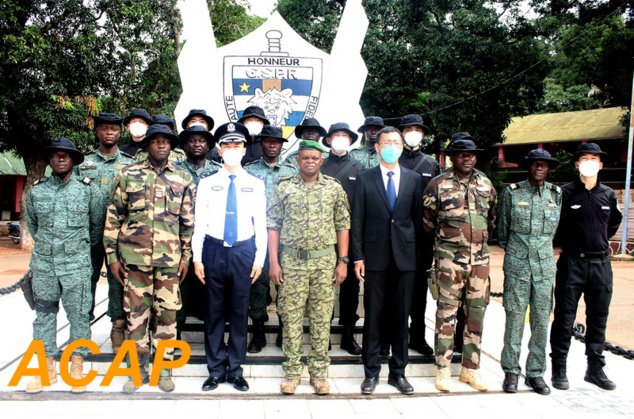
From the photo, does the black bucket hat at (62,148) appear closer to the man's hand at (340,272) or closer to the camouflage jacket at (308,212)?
the camouflage jacket at (308,212)

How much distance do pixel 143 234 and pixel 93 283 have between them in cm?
117

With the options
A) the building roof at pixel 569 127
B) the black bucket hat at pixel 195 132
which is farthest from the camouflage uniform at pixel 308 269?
the building roof at pixel 569 127

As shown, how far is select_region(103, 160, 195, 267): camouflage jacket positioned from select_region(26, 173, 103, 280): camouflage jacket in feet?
0.95

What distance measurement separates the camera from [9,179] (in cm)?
2328

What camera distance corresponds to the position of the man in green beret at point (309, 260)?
12.6ft

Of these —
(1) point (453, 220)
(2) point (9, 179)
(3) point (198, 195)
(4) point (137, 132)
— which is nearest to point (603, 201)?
(1) point (453, 220)

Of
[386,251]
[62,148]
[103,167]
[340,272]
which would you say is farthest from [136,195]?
[386,251]

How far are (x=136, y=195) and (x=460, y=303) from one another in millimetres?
2712

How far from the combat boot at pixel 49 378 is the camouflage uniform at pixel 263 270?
1.62m

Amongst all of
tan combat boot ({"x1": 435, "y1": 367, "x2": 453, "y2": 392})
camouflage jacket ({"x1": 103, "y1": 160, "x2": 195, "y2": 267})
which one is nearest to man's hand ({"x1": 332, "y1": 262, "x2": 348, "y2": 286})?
tan combat boot ({"x1": 435, "y1": 367, "x2": 453, "y2": 392})

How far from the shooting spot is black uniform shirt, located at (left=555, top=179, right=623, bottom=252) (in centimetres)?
425

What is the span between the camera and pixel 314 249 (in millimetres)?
3840

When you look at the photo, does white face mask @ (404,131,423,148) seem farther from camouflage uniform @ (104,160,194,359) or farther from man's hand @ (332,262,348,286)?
camouflage uniform @ (104,160,194,359)

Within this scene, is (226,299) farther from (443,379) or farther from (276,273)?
(443,379)
